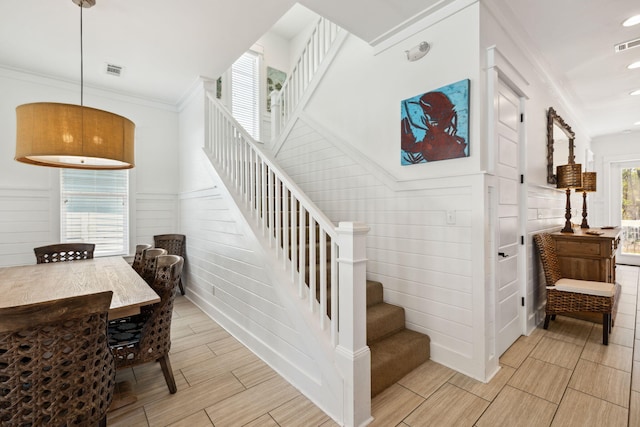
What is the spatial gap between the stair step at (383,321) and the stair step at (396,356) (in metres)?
0.04

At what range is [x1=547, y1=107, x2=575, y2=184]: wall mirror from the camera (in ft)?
11.7

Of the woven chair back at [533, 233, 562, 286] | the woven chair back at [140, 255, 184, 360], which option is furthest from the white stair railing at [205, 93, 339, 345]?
the woven chair back at [533, 233, 562, 286]

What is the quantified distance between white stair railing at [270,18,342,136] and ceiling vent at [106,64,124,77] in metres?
1.92

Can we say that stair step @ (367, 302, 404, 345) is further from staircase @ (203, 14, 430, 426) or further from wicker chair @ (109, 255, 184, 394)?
wicker chair @ (109, 255, 184, 394)

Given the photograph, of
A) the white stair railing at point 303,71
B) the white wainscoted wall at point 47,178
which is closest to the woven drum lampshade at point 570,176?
the white stair railing at point 303,71

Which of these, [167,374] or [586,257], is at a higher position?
[586,257]

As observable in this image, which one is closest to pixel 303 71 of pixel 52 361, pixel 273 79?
pixel 273 79

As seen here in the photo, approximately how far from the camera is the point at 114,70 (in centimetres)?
357

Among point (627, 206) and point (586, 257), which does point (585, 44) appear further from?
point (627, 206)

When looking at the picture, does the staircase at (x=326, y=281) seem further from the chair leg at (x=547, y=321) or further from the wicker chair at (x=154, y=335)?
the chair leg at (x=547, y=321)

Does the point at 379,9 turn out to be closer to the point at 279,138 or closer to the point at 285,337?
the point at 279,138

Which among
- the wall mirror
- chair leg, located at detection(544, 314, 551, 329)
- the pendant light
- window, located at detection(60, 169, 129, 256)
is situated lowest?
chair leg, located at detection(544, 314, 551, 329)

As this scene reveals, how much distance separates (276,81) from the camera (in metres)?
5.50

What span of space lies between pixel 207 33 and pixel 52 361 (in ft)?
9.58
